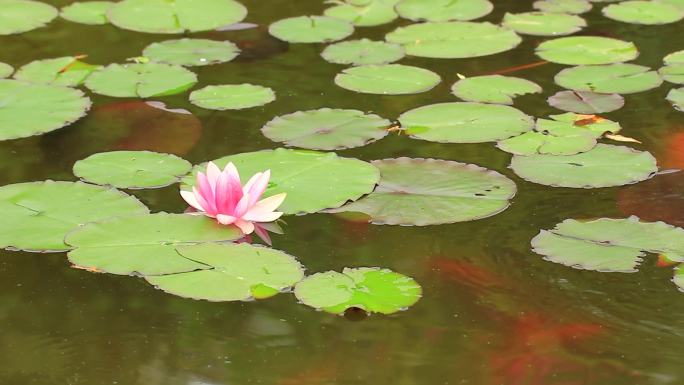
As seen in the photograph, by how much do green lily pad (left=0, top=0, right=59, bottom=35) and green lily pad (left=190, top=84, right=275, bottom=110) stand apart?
39.6 inches

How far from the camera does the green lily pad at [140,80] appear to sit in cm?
333

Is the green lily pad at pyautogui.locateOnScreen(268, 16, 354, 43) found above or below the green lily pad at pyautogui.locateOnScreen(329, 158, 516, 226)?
below

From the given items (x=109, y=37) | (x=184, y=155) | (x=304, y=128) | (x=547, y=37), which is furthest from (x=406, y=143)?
(x=109, y=37)

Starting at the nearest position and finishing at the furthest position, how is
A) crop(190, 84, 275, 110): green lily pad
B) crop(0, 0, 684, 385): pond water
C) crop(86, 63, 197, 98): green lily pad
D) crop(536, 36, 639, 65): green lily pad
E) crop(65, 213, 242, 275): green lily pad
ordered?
crop(0, 0, 684, 385): pond water < crop(65, 213, 242, 275): green lily pad < crop(190, 84, 275, 110): green lily pad < crop(86, 63, 197, 98): green lily pad < crop(536, 36, 639, 65): green lily pad

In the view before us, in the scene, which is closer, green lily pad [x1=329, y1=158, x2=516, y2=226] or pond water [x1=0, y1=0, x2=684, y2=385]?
pond water [x1=0, y1=0, x2=684, y2=385]

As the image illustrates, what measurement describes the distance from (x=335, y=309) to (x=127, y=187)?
75 centimetres

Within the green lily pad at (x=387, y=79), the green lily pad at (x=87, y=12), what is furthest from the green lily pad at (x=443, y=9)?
the green lily pad at (x=87, y=12)

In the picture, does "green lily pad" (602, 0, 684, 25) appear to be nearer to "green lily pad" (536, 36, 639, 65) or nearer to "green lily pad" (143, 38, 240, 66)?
"green lily pad" (536, 36, 639, 65)

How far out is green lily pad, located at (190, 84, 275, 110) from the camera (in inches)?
127

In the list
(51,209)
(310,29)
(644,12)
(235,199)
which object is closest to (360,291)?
(235,199)

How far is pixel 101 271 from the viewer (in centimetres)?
230

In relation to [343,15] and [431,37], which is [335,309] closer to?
[431,37]

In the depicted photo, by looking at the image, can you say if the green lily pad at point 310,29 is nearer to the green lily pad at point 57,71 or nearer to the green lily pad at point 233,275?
the green lily pad at point 57,71

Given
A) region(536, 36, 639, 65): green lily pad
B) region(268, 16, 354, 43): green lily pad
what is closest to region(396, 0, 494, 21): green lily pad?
region(268, 16, 354, 43): green lily pad
